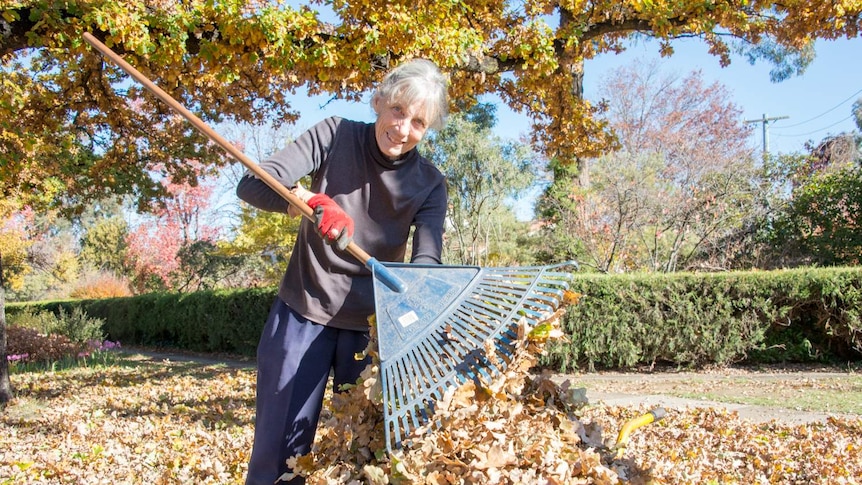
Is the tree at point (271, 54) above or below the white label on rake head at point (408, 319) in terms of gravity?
above

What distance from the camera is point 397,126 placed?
1986mm

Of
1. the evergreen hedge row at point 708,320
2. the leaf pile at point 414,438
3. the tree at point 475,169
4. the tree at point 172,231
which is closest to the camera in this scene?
the leaf pile at point 414,438

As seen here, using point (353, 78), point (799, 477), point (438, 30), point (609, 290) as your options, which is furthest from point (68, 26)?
point (609, 290)

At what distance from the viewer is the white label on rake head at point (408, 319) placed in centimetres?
169

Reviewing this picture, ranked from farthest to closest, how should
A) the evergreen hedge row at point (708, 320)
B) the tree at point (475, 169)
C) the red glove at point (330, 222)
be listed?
the tree at point (475, 169) → the evergreen hedge row at point (708, 320) → the red glove at point (330, 222)

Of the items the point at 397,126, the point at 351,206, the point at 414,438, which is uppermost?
the point at 397,126

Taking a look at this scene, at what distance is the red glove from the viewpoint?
1.80m

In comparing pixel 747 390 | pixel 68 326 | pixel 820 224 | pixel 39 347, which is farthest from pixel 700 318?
pixel 68 326

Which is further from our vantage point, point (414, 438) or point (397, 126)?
point (397, 126)

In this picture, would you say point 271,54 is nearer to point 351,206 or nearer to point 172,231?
point 351,206

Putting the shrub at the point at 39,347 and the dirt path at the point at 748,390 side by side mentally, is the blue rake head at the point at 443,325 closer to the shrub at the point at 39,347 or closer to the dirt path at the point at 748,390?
the dirt path at the point at 748,390

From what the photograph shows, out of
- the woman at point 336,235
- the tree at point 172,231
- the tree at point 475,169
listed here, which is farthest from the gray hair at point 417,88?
the tree at point 172,231

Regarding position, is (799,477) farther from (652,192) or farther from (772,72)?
(772,72)

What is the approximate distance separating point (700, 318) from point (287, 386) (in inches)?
322
